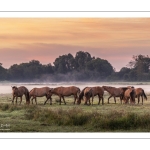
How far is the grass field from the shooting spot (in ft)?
80.6

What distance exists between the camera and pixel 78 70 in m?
26.1

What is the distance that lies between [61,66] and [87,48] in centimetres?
96

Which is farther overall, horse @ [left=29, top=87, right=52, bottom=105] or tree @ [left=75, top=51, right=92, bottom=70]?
horse @ [left=29, top=87, right=52, bottom=105]

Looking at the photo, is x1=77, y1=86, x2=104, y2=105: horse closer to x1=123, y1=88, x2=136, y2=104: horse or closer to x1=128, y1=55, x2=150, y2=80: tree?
x1=123, y1=88, x2=136, y2=104: horse

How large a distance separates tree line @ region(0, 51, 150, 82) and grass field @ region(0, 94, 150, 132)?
2.92ft

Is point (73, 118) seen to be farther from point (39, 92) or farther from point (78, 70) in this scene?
point (39, 92)

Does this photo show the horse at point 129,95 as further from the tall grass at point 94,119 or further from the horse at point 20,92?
the horse at point 20,92

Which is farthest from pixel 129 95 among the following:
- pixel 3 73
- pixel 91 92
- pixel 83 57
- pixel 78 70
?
pixel 3 73

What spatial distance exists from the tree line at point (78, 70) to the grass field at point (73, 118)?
889 mm

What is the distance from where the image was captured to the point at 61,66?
25984 millimetres

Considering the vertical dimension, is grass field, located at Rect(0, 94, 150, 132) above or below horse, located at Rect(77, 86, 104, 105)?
below

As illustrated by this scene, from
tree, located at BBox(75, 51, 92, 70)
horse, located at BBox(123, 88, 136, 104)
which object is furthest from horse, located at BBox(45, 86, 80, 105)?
horse, located at BBox(123, 88, 136, 104)
